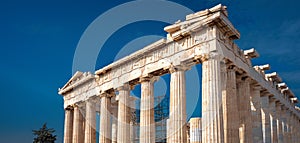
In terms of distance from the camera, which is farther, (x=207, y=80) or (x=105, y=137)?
(x=105, y=137)

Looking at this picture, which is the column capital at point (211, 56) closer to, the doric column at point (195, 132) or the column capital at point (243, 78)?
the column capital at point (243, 78)

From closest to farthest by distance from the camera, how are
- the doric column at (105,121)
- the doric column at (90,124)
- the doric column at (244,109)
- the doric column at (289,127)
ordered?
the doric column at (244,109), the doric column at (105,121), the doric column at (90,124), the doric column at (289,127)

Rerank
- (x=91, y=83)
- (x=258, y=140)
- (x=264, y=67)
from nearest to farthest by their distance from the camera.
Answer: (x=258, y=140)
(x=264, y=67)
(x=91, y=83)

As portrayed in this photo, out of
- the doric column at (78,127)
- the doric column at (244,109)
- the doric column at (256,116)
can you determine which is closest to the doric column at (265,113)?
the doric column at (256,116)

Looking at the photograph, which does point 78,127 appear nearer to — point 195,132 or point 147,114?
point 195,132

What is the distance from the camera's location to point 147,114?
2898 cm

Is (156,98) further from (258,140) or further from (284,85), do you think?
(258,140)

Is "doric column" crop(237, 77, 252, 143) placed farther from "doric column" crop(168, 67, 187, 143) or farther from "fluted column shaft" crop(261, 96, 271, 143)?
"doric column" crop(168, 67, 187, 143)

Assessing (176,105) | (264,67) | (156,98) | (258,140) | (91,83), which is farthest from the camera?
(156,98)

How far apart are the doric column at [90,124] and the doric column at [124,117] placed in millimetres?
5152

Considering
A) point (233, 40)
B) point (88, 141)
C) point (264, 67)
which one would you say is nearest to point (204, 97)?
point (233, 40)

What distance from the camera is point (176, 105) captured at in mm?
25719

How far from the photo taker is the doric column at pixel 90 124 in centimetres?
3556

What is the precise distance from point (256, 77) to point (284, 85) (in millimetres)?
9269
